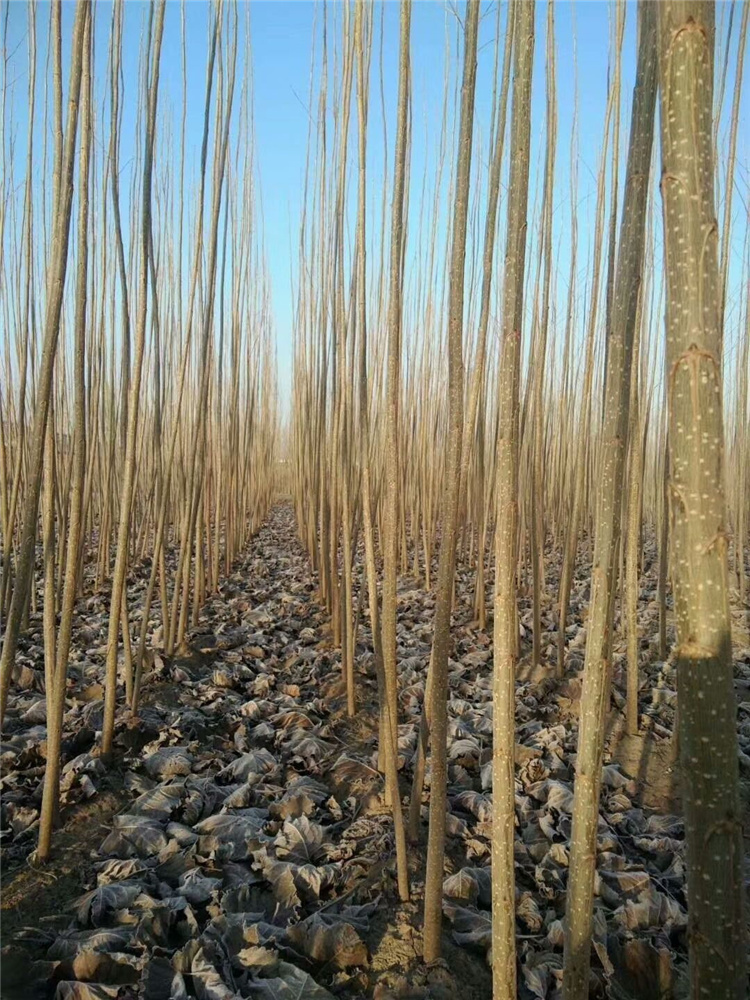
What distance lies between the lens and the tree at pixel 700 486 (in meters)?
0.47

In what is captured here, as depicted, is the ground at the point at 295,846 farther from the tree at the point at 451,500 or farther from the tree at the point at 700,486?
the tree at the point at 700,486

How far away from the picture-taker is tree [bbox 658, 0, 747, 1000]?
472 millimetres

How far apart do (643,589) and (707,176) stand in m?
3.58

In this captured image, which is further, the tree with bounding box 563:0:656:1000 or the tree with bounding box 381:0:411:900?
the tree with bounding box 381:0:411:900

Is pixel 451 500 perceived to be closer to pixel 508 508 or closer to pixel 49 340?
pixel 508 508

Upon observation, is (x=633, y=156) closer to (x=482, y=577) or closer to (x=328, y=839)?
(x=328, y=839)

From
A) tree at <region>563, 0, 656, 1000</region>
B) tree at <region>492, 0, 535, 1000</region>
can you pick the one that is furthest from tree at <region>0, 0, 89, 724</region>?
tree at <region>563, 0, 656, 1000</region>

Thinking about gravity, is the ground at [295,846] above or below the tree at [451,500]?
below

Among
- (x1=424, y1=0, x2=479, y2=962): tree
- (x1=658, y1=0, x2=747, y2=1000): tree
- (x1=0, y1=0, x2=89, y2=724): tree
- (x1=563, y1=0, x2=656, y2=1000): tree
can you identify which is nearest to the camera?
(x1=658, y1=0, x2=747, y2=1000): tree

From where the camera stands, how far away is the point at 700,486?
48cm

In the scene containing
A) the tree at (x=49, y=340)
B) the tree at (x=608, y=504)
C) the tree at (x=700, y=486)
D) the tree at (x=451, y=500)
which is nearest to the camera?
the tree at (x=700, y=486)

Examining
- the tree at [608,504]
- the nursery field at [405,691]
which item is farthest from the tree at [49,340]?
the tree at [608,504]

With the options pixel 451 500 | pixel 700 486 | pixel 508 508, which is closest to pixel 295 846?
pixel 451 500

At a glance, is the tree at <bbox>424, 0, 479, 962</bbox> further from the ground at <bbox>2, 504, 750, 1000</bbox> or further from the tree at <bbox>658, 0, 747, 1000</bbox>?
the tree at <bbox>658, 0, 747, 1000</bbox>
